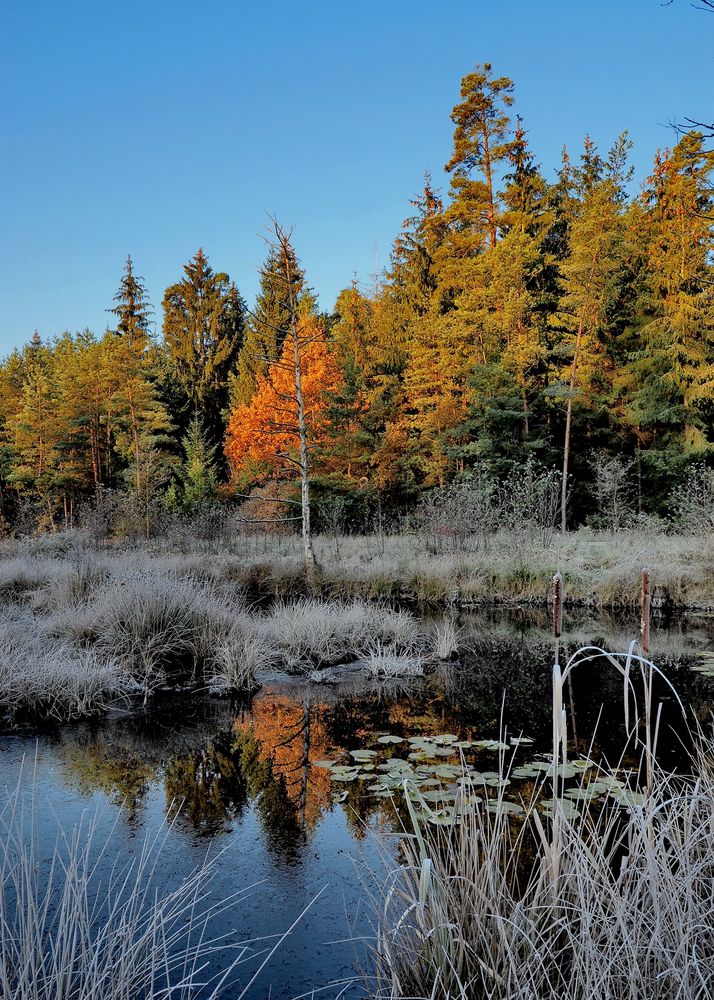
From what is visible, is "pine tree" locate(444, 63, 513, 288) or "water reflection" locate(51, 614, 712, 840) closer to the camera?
"water reflection" locate(51, 614, 712, 840)

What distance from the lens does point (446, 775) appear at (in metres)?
4.60

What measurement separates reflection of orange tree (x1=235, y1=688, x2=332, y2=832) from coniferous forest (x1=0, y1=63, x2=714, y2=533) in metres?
12.4

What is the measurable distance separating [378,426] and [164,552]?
13.0 m

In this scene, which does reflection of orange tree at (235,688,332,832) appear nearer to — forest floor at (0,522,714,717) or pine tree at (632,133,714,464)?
forest floor at (0,522,714,717)

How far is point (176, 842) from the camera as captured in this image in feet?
13.0

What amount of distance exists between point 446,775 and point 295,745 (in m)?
1.54

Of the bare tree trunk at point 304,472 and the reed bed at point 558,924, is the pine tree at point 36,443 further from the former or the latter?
the reed bed at point 558,924

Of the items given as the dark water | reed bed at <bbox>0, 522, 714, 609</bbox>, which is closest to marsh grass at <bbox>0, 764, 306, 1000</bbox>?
the dark water

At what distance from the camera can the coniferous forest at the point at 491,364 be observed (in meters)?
22.7

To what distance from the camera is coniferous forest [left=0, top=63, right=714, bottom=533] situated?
22672 mm

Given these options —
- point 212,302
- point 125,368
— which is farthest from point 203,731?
point 212,302

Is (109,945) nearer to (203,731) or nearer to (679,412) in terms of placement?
(203,731)

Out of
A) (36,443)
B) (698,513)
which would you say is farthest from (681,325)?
(36,443)

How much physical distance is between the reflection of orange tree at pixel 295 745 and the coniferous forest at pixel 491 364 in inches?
487
